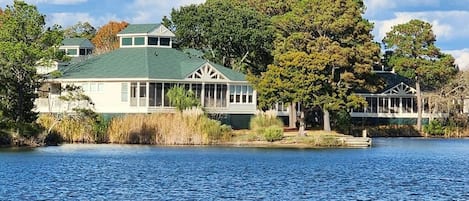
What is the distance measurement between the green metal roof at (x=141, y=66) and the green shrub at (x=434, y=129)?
20266 mm

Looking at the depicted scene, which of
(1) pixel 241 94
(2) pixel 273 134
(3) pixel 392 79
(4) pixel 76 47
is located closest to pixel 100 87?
(1) pixel 241 94

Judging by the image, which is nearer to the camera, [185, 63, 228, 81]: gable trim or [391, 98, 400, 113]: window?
[185, 63, 228, 81]: gable trim

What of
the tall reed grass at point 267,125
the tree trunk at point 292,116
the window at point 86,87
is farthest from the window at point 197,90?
the tree trunk at point 292,116

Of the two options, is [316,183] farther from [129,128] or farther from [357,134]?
[357,134]

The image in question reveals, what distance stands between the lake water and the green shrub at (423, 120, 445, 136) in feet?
83.1

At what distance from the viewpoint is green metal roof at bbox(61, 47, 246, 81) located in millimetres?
72375

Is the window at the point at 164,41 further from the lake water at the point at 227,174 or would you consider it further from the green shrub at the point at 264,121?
the lake water at the point at 227,174

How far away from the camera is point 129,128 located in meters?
63.8

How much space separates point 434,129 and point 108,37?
4698 cm

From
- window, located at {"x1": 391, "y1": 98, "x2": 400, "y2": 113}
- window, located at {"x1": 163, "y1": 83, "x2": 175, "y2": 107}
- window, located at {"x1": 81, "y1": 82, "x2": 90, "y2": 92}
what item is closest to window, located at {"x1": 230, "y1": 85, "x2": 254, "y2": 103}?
window, located at {"x1": 163, "y1": 83, "x2": 175, "y2": 107}

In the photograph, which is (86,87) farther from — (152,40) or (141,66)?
(152,40)

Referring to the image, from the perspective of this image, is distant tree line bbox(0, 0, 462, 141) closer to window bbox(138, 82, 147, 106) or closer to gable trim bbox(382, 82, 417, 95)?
gable trim bbox(382, 82, 417, 95)

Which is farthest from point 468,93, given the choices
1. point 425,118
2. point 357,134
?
point 357,134

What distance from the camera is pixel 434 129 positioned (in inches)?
3477
